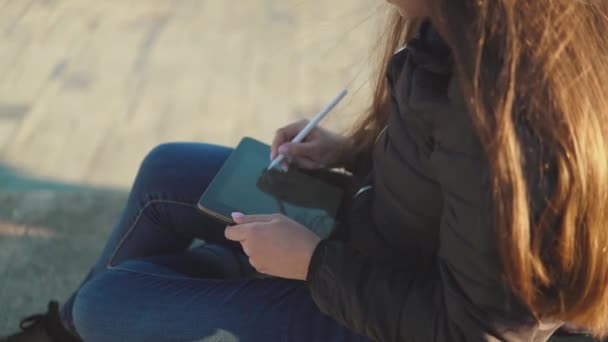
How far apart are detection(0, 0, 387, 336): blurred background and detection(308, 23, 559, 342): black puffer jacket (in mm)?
565

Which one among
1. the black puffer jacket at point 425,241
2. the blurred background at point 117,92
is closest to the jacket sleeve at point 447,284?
the black puffer jacket at point 425,241

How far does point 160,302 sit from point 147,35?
137cm

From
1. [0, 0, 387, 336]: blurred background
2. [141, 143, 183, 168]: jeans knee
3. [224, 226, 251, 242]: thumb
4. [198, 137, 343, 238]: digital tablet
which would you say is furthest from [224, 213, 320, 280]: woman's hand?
[0, 0, 387, 336]: blurred background

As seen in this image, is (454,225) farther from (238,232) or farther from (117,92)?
(117,92)

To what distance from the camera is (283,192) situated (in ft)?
3.47

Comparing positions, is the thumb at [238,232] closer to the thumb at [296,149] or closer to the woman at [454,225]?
the woman at [454,225]

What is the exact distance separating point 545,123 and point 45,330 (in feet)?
2.84

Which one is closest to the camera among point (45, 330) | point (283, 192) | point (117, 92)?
point (283, 192)

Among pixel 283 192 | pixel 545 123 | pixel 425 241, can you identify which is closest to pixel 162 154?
pixel 283 192

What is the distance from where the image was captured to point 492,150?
0.61 meters

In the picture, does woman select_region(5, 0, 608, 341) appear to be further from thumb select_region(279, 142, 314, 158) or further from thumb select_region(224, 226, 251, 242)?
thumb select_region(279, 142, 314, 158)

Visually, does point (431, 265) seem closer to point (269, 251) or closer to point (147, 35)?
point (269, 251)

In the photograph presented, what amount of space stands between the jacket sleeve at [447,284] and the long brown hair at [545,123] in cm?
2

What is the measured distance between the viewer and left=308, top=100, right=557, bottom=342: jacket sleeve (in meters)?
0.65
